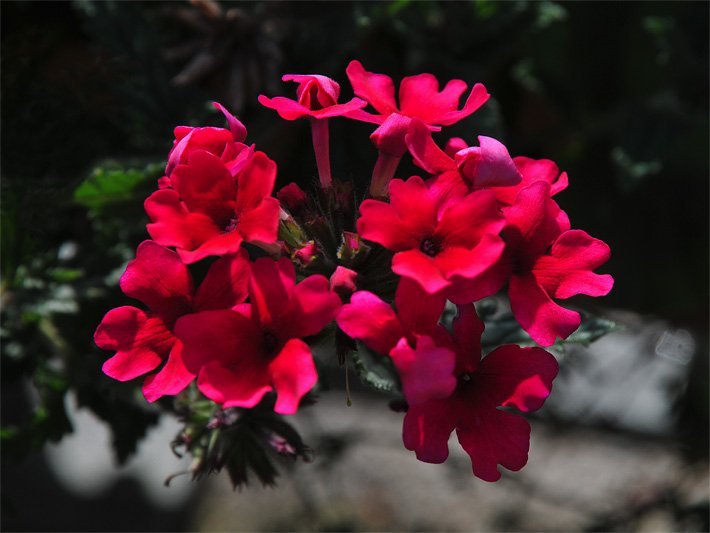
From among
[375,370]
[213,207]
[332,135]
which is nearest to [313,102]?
[213,207]

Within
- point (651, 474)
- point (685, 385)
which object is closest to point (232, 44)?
point (685, 385)

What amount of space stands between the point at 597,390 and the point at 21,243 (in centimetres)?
172

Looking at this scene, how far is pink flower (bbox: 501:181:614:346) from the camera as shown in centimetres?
62

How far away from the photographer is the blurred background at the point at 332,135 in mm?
1018

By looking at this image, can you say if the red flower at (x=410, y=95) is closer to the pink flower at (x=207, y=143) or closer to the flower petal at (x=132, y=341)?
the pink flower at (x=207, y=143)

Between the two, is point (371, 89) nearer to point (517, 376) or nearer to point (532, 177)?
point (532, 177)

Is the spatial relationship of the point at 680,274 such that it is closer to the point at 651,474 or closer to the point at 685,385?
the point at 685,385

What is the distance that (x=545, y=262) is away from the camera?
0.65m

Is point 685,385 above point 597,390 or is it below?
above

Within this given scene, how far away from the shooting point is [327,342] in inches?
A: 28.6

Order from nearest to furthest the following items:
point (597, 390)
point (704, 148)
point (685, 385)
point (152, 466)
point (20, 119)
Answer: point (20, 119) < point (704, 148) < point (685, 385) < point (597, 390) < point (152, 466)

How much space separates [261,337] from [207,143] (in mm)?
179

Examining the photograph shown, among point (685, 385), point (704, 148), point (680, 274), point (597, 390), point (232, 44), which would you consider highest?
point (232, 44)

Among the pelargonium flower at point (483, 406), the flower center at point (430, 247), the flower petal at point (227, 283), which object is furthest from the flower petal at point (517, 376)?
the flower petal at point (227, 283)
